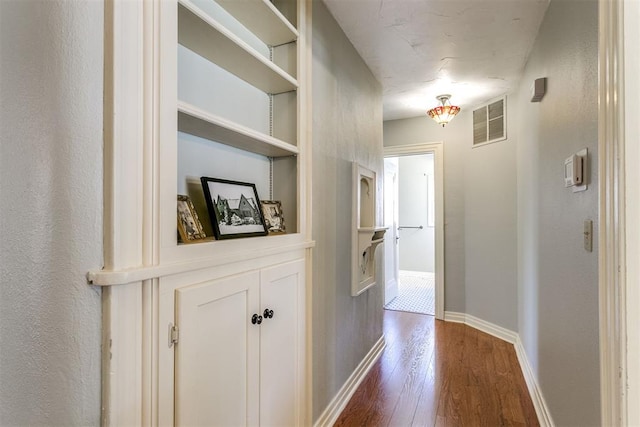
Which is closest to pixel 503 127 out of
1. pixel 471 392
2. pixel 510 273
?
pixel 510 273

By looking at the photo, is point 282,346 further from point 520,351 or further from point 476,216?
point 476,216

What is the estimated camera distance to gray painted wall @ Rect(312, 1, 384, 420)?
5.55 feet

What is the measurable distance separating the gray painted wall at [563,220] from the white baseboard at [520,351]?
0.28 ft

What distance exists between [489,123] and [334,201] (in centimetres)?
223

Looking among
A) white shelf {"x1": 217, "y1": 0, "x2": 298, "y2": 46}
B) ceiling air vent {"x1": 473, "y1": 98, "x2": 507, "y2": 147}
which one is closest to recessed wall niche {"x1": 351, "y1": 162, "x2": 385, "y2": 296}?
white shelf {"x1": 217, "y1": 0, "x2": 298, "y2": 46}

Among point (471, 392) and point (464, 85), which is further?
point (464, 85)

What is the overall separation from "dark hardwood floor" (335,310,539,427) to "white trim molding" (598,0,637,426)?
1107 mm

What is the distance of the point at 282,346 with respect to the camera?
1.37m

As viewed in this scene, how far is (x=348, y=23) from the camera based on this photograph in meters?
1.95

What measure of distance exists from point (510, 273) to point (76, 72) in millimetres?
3384

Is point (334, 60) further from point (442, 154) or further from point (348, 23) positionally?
point (442, 154)

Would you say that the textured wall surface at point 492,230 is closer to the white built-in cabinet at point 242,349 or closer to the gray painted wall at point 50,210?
the white built-in cabinet at point 242,349

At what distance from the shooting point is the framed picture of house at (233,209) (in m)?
1.10

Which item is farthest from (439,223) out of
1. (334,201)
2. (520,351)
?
(334,201)
